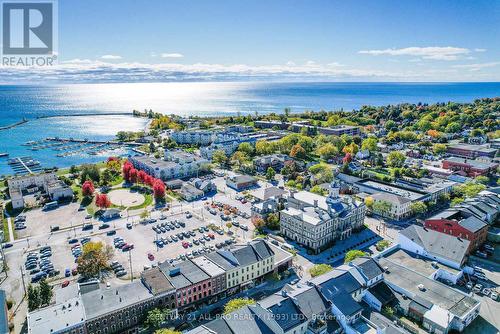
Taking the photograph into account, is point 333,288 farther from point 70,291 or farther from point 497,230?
point 497,230

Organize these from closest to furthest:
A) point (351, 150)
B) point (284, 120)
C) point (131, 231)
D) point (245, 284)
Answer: point (245, 284) → point (131, 231) → point (351, 150) → point (284, 120)

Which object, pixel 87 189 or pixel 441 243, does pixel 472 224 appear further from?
pixel 87 189

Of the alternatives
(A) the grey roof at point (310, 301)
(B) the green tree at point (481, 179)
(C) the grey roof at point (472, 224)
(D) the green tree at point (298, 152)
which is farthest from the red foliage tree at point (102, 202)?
(B) the green tree at point (481, 179)

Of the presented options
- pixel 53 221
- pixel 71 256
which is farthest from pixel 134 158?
pixel 71 256

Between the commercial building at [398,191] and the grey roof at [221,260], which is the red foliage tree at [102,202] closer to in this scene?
the grey roof at [221,260]

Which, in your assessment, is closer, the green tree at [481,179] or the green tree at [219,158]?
the green tree at [481,179]

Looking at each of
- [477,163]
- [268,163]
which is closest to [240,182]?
[268,163]

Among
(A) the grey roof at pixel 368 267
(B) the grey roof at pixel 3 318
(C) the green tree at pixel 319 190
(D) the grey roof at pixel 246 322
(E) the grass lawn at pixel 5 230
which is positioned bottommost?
(E) the grass lawn at pixel 5 230

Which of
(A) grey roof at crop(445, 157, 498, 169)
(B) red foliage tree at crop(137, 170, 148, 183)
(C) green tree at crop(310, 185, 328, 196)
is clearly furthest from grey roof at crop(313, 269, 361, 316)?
(A) grey roof at crop(445, 157, 498, 169)
